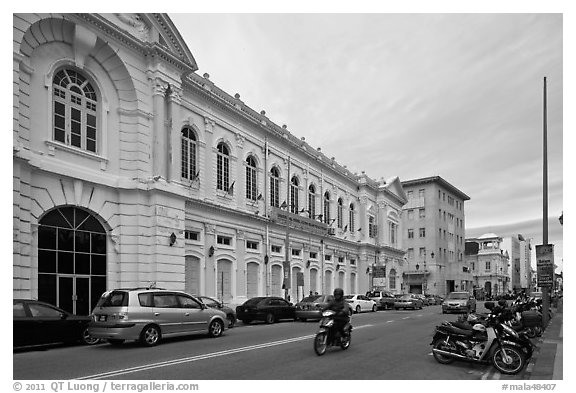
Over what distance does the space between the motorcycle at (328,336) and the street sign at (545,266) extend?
8.53 m

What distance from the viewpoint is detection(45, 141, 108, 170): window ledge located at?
66.4 feet

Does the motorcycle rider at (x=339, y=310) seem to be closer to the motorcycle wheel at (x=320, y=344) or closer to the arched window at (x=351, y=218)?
the motorcycle wheel at (x=320, y=344)

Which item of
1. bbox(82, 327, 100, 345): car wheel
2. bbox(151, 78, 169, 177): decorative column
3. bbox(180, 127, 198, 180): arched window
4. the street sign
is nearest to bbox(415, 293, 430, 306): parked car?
bbox(180, 127, 198, 180): arched window

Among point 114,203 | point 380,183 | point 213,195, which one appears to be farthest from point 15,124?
point 380,183

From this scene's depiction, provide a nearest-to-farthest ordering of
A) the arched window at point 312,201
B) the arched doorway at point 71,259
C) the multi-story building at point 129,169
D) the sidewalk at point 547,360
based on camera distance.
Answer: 1. the sidewalk at point 547,360
2. the multi-story building at point 129,169
3. the arched doorway at point 71,259
4. the arched window at point 312,201

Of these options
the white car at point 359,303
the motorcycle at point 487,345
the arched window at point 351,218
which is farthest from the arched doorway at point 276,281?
the motorcycle at point 487,345

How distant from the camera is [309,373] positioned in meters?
10.4

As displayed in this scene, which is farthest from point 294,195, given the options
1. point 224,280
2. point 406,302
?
point 406,302

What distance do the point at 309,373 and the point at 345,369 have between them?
0.83 metres

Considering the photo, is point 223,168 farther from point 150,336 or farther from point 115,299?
point 150,336

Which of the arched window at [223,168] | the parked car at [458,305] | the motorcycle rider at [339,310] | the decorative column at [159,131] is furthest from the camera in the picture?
the parked car at [458,305]

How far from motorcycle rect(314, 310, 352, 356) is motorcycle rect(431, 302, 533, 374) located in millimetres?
2413

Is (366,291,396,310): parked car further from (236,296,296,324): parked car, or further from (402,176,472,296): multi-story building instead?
(402,176,472,296): multi-story building

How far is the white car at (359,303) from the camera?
114 ft
